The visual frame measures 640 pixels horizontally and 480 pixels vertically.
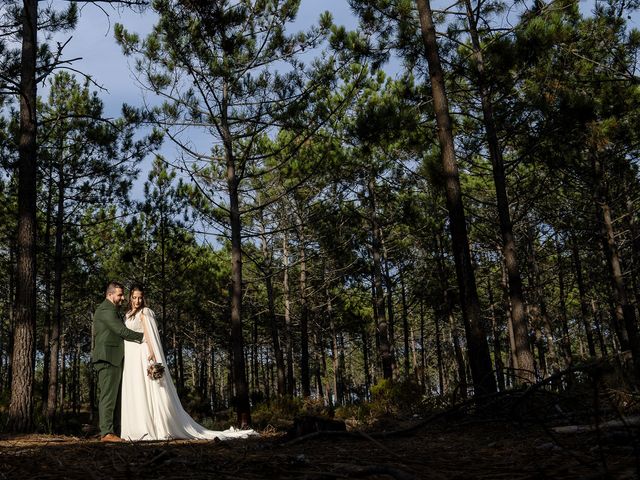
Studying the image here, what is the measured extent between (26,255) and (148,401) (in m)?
2.73

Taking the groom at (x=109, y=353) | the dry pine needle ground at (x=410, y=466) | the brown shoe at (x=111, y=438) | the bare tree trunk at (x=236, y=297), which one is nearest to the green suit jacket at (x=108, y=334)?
the groom at (x=109, y=353)

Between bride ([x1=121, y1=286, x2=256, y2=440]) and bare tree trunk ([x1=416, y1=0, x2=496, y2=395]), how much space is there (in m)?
3.26

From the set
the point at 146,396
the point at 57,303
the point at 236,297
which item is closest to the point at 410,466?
the point at 146,396

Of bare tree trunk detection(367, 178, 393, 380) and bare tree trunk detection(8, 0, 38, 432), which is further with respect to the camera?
bare tree trunk detection(367, 178, 393, 380)

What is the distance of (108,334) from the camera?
651 cm

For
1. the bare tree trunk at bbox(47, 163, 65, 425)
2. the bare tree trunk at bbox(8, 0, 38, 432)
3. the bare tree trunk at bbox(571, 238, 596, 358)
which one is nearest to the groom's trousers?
the bare tree trunk at bbox(8, 0, 38, 432)

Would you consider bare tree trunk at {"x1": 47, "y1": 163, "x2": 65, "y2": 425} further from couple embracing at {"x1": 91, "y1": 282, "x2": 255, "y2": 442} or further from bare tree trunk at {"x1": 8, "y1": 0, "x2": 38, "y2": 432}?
couple embracing at {"x1": 91, "y1": 282, "x2": 255, "y2": 442}

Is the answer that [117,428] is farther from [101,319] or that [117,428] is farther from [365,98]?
[365,98]

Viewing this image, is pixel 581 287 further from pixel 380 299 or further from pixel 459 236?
pixel 459 236

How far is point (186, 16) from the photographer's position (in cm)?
868

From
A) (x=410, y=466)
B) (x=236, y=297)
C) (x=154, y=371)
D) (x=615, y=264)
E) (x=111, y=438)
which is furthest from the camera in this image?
(x=615, y=264)

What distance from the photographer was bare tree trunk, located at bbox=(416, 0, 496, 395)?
634 cm

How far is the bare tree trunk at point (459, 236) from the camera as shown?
634 centimetres

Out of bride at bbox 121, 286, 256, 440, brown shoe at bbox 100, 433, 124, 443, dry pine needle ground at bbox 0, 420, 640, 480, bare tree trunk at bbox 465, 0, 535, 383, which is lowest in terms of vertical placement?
brown shoe at bbox 100, 433, 124, 443
